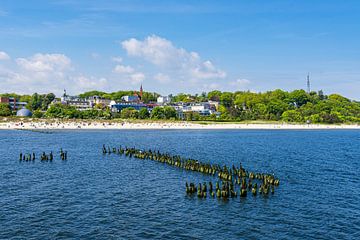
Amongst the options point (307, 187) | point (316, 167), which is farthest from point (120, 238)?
point (316, 167)

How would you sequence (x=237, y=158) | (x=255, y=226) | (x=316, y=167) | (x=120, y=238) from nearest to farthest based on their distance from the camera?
1. (x=120, y=238)
2. (x=255, y=226)
3. (x=316, y=167)
4. (x=237, y=158)

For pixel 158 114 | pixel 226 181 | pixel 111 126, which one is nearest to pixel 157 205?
pixel 226 181

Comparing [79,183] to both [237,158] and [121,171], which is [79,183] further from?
[237,158]

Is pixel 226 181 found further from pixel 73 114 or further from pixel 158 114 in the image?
pixel 73 114

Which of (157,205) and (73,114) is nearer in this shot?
(157,205)

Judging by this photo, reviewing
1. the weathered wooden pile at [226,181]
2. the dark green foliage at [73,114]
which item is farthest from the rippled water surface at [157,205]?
the dark green foliage at [73,114]

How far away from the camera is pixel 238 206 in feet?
122

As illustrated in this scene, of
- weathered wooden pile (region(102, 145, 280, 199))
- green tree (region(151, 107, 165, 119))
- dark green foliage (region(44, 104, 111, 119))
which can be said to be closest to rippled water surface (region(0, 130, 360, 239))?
weathered wooden pile (region(102, 145, 280, 199))

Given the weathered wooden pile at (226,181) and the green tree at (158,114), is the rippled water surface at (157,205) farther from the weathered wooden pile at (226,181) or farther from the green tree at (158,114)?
the green tree at (158,114)

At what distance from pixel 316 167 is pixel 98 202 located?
41.9 metres

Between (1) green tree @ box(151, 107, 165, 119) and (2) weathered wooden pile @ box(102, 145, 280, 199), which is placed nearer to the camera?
(2) weathered wooden pile @ box(102, 145, 280, 199)

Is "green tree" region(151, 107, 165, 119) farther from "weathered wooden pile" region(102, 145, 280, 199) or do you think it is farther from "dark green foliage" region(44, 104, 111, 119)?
"weathered wooden pile" region(102, 145, 280, 199)

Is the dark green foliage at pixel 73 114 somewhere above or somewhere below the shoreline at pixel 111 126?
above

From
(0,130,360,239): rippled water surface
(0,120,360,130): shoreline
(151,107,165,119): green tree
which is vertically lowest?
(0,130,360,239): rippled water surface
